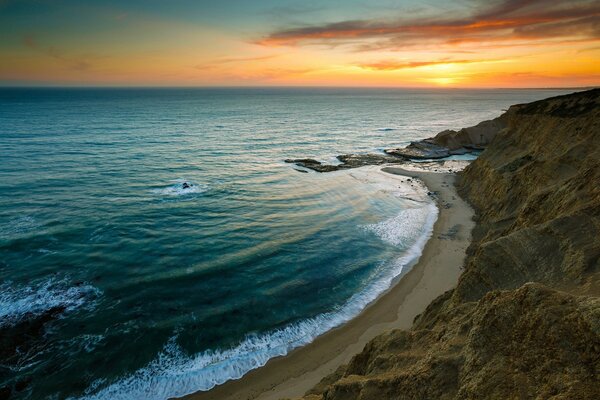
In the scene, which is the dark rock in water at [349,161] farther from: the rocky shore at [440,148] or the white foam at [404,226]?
the white foam at [404,226]

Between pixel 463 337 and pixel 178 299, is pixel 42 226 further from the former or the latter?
pixel 463 337

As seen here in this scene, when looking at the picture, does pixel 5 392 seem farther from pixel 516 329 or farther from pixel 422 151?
pixel 422 151

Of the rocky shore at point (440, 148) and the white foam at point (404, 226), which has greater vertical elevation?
the rocky shore at point (440, 148)

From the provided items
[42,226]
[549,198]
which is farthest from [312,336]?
[42,226]

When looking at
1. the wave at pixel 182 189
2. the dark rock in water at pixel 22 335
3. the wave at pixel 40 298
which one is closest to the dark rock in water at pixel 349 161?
the wave at pixel 182 189

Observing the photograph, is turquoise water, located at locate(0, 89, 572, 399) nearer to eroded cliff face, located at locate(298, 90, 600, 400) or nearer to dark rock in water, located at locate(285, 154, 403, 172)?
dark rock in water, located at locate(285, 154, 403, 172)

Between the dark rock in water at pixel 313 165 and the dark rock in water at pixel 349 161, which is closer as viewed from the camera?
the dark rock in water at pixel 313 165
